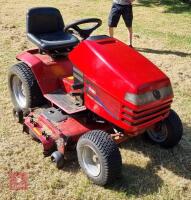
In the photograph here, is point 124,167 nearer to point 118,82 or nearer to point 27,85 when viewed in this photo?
point 118,82

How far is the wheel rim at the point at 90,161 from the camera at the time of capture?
3.77m

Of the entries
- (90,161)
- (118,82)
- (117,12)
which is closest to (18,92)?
(90,161)

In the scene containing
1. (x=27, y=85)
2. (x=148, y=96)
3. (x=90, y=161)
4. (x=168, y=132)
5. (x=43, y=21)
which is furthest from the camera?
(x=43, y=21)

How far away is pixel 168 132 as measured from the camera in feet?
13.8

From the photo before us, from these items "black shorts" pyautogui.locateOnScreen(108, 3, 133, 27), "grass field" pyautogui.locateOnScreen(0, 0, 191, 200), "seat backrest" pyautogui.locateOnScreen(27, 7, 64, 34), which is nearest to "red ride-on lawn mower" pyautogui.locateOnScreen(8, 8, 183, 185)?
"seat backrest" pyautogui.locateOnScreen(27, 7, 64, 34)

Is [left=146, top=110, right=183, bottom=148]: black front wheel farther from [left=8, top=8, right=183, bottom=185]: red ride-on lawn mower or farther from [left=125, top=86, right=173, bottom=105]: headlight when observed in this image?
[left=125, top=86, right=173, bottom=105]: headlight

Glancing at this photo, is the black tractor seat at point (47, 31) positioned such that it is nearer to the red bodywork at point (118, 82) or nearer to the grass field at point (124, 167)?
the red bodywork at point (118, 82)

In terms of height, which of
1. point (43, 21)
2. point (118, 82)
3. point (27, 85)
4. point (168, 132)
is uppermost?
point (43, 21)

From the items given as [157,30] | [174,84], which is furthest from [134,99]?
[157,30]

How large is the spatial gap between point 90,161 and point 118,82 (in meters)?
0.82

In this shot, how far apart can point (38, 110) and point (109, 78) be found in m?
1.20

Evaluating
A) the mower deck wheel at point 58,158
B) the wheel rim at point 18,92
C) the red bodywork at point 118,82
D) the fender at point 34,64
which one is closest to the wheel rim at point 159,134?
the red bodywork at point 118,82

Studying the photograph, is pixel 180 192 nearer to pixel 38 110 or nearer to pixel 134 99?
pixel 134 99

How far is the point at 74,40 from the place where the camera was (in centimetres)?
468
